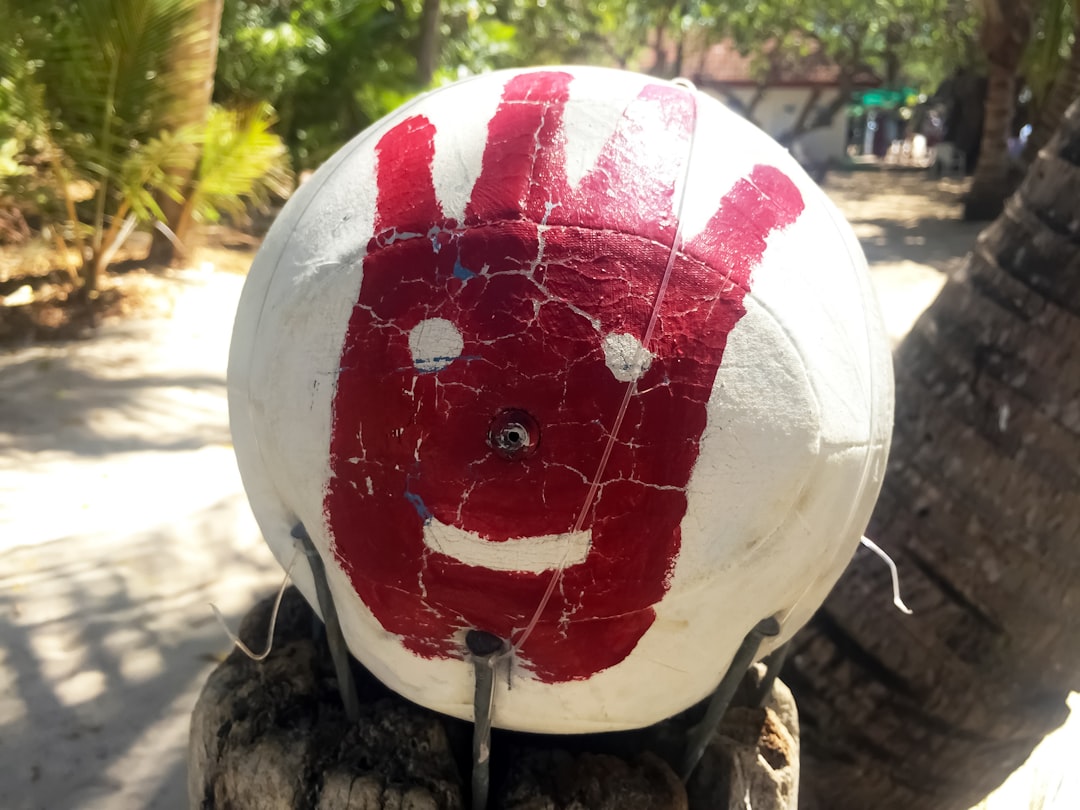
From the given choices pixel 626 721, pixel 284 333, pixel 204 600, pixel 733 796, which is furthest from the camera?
pixel 204 600

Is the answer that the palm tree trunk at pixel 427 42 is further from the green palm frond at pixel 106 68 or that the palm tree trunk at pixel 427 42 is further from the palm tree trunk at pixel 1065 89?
the palm tree trunk at pixel 1065 89

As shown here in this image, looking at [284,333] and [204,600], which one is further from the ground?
[284,333]

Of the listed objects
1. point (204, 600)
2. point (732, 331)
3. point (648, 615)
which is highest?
point (732, 331)

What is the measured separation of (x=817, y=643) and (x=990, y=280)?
3.28 feet

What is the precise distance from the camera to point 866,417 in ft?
4.48

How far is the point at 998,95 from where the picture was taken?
11016 mm

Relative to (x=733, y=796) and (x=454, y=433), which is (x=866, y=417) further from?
(x=733, y=796)

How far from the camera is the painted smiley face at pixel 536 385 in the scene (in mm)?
1188

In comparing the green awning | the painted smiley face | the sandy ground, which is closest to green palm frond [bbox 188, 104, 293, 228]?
the sandy ground

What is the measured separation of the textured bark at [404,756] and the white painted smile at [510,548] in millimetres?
521

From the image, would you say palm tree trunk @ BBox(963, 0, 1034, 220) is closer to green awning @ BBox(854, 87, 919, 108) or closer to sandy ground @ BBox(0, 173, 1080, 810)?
sandy ground @ BBox(0, 173, 1080, 810)

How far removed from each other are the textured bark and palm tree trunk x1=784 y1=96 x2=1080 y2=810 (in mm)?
497

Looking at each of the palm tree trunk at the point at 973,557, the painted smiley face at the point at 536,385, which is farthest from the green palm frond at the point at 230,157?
the painted smiley face at the point at 536,385

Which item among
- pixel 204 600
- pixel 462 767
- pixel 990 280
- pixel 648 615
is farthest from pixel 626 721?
pixel 204 600
